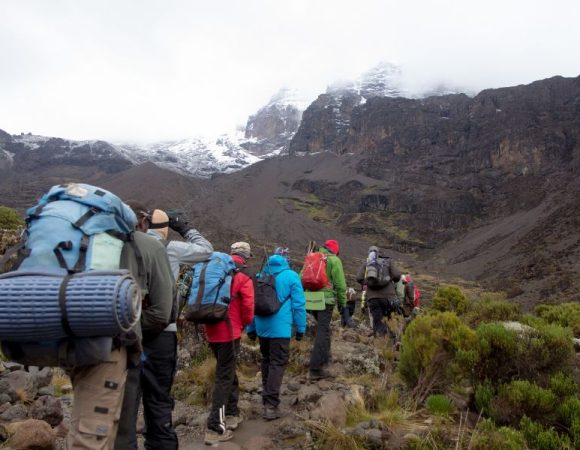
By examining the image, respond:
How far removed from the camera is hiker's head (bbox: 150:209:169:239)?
11.2ft

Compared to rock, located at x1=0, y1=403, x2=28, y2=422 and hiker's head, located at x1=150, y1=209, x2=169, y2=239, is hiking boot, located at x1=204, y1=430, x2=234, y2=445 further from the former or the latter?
hiker's head, located at x1=150, y1=209, x2=169, y2=239

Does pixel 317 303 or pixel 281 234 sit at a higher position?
pixel 317 303

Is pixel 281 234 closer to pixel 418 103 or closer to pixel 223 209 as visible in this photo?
pixel 223 209

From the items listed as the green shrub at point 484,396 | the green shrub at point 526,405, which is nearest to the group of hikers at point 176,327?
the green shrub at point 484,396

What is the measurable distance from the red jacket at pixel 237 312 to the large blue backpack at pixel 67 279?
213cm

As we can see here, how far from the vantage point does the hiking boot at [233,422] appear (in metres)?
4.57

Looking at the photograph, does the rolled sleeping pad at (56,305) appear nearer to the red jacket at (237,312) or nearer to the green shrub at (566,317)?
the red jacket at (237,312)

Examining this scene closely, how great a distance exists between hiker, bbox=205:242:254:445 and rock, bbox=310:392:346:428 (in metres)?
0.80

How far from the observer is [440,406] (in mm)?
4207

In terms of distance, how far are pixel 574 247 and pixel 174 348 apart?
6709 centimetres

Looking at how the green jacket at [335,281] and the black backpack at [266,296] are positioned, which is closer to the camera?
the black backpack at [266,296]

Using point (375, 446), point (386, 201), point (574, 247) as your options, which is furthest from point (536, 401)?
point (386, 201)

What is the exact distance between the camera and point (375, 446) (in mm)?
3621

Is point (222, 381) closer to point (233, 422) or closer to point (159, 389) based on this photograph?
point (233, 422)
